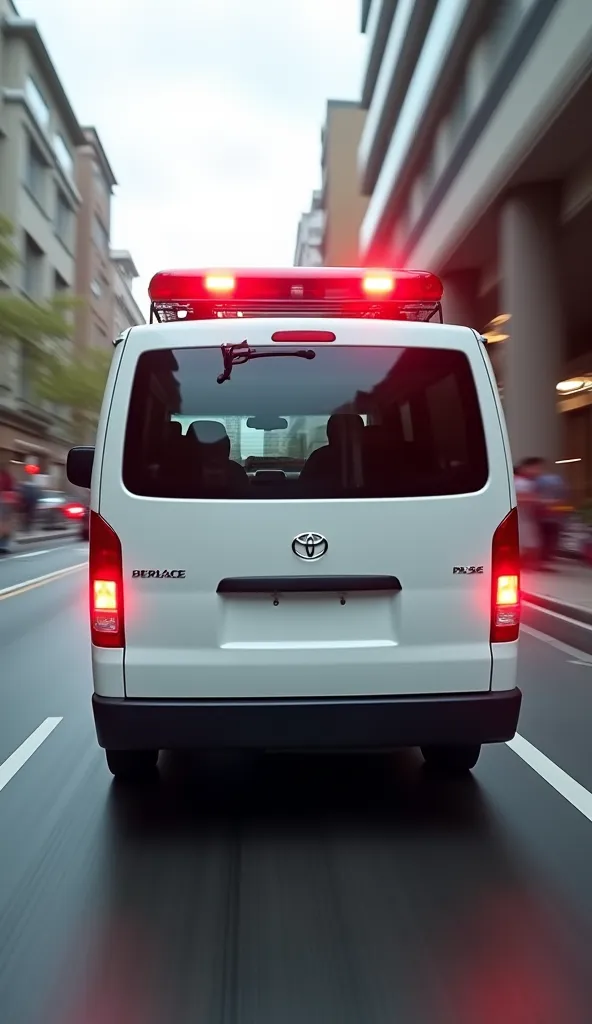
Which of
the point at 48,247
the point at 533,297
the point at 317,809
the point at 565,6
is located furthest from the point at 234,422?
the point at 48,247

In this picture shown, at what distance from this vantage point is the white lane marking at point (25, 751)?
5.27 m

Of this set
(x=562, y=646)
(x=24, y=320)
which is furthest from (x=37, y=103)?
(x=562, y=646)

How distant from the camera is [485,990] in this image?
9.71 ft

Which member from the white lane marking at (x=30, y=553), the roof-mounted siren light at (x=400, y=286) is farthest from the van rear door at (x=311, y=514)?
the white lane marking at (x=30, y=553)

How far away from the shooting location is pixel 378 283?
15.7 feet

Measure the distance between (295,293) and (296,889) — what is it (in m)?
2.58

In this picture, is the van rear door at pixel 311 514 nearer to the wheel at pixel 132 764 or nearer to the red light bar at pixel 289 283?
the red light bar at pixel 289 283

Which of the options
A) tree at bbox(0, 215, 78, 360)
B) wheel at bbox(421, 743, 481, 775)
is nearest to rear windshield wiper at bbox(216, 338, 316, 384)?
wheel at bbox(421, 743, 481, 775)

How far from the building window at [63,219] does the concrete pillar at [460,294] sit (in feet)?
124

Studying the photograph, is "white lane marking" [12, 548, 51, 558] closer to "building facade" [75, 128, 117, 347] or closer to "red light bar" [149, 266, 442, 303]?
"red light bar" [149, 266, 442, 303]

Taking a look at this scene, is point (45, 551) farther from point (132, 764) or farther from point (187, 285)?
point (187, 285)

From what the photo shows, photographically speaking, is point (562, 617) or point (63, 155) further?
point (63, 155)

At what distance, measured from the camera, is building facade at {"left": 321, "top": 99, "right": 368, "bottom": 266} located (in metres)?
68.2

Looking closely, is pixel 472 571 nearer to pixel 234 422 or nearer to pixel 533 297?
pixel 234 422
